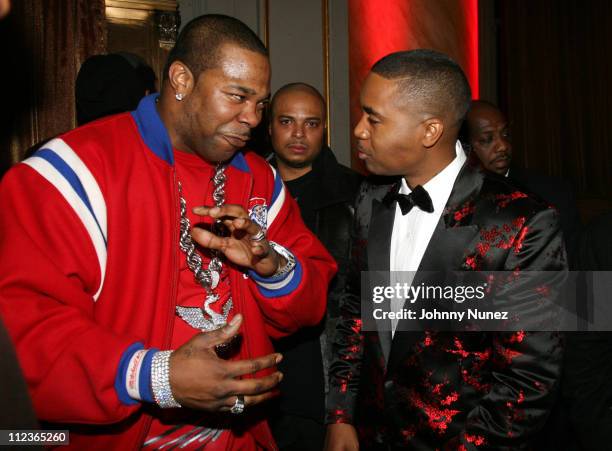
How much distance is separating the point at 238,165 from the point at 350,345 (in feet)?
2.64

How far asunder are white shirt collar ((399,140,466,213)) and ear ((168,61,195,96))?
2.99ft

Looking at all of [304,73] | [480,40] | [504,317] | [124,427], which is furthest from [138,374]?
[480,40]

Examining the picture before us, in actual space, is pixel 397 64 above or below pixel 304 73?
below

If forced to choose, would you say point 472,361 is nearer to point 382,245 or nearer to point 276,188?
point 382,245

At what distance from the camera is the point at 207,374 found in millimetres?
1470

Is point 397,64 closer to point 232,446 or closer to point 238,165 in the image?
point 238,165

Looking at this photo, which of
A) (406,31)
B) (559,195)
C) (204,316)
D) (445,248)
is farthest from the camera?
(406,31)

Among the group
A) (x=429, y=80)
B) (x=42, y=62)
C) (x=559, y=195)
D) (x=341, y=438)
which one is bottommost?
(x=341, y=438)

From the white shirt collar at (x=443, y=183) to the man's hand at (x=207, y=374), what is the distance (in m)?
0.93

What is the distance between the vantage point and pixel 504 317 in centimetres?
184

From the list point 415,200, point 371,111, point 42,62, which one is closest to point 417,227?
A: point 415,200

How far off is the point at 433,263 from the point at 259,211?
0.63 meters

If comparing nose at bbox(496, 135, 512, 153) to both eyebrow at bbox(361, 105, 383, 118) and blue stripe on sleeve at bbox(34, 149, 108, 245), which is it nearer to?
eyebrow at bbox(361, 105, 383, 118)

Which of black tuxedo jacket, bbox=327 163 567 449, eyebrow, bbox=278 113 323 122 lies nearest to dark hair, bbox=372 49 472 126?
black tuxedo jacket, bbox=327 163 567 449
